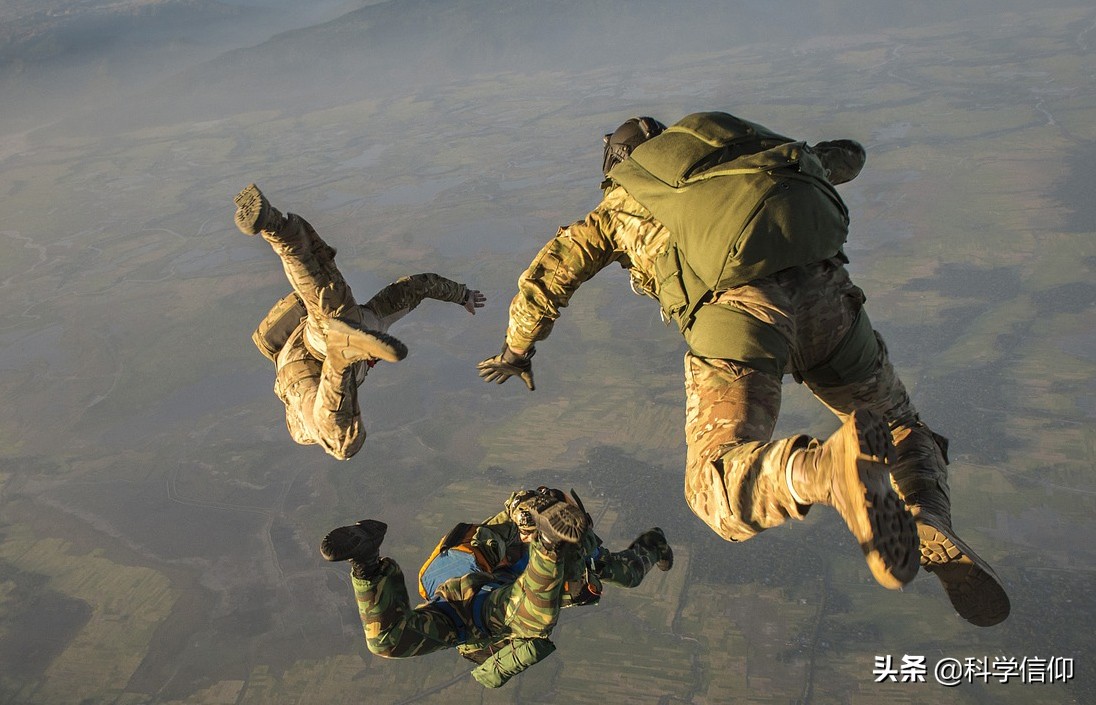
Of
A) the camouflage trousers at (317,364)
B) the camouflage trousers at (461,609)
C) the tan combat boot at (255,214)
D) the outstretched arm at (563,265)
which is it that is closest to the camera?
the outstretched arm at (563,265)

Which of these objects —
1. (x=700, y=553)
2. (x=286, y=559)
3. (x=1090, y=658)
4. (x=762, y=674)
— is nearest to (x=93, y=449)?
(x=286, y=559)

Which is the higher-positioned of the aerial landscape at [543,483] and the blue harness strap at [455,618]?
the blue harness strap at [455,618]

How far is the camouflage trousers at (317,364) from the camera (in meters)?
8.56

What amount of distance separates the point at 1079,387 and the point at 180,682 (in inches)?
4267

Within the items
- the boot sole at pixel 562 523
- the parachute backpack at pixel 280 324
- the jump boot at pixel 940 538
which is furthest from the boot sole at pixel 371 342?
the jump boot at pixel 940 538

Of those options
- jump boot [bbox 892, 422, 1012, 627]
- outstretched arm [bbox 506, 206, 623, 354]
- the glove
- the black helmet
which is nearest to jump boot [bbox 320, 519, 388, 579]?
the glove

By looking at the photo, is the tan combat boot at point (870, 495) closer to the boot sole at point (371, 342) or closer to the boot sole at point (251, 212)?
the boot sole at point (371, 342)

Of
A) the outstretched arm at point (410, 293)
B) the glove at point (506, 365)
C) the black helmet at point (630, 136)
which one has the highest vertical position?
the black helmet at point (630, 136)

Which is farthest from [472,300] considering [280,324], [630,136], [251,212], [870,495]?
[870,495]

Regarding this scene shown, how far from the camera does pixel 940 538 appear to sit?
20.2ft

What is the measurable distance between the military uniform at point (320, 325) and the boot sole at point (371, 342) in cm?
9

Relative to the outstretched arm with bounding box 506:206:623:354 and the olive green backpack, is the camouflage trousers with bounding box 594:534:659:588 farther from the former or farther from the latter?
the olive green backpack

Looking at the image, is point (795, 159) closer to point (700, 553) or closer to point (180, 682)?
point (700, 553)

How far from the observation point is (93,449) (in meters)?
116
